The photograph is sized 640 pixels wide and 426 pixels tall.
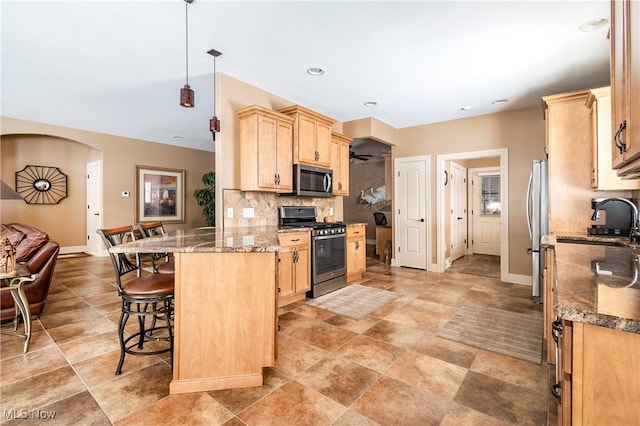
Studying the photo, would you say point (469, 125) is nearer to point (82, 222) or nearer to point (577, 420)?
point (577, 420)

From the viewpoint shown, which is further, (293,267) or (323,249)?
(323,249)

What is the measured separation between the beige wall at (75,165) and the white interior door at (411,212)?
215 inches

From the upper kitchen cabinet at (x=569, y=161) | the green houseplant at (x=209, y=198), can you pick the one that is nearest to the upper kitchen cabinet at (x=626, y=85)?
the upper kitchen cabinet at (x=569, y=161)

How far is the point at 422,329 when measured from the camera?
2.86 meters

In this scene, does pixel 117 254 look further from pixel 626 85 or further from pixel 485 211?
pixel 485 211

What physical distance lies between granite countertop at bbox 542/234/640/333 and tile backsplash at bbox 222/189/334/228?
3.00 metres

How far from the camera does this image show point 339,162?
492 cm

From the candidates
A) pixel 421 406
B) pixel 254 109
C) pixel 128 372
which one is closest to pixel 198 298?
pixel 128 372

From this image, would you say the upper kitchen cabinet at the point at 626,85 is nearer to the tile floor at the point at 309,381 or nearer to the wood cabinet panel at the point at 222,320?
the tile floor at the point at 309,381

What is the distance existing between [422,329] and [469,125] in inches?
143

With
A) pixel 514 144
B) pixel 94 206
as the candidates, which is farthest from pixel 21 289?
pixel 514 144

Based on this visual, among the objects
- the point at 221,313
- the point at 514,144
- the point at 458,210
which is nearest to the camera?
the point at 221,313

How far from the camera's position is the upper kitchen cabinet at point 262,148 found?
3.47 metres

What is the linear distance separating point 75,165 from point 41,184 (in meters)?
0.78
